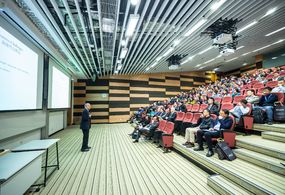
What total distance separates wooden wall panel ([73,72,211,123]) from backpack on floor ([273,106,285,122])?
1001 cm

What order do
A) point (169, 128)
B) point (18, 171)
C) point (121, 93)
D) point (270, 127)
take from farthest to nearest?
1. point (121, 93)
2. point (169, 128)
3. point (270, 127)
4. point (18, 171)

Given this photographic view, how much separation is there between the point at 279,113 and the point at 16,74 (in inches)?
253

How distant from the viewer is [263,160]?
107 inches

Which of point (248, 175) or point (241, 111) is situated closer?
point (248, 175)

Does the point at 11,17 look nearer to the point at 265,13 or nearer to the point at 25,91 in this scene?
the point at 25,91

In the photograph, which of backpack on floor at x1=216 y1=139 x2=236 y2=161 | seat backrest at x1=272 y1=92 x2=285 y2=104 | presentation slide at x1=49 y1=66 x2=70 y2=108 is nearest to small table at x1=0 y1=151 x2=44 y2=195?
backpack on floor at x1=216 y1=139 x2=236 y2=161

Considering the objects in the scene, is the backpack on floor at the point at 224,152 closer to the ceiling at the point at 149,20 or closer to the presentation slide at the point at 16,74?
the ceiling at the point at 149,20

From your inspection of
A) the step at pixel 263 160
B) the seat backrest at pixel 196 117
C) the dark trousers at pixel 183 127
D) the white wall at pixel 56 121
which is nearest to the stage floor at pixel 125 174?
the step at pixel 263 160

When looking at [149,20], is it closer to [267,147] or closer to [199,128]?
[199,128]

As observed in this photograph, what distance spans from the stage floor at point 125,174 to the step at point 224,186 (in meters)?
0.10

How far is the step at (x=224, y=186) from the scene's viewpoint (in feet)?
7.50

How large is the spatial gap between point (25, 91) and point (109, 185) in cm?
356

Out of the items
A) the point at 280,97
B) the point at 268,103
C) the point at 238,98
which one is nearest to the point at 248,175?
the point at 268,103

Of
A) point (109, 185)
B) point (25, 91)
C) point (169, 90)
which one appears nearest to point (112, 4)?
point (25, 91)
